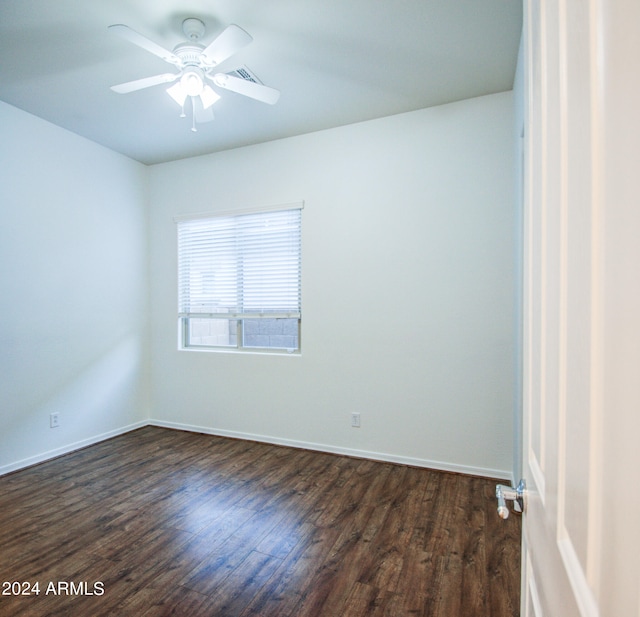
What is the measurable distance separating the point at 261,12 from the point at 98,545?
3.00 metres

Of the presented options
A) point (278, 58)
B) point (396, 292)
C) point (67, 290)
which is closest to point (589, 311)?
point (278, 58)

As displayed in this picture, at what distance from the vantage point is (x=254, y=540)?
2041 mm

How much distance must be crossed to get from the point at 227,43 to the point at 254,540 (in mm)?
2614

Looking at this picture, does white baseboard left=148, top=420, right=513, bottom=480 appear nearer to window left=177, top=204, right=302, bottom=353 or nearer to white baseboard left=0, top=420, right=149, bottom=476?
white baseboard left=0, top=420, right=149, bottom=476

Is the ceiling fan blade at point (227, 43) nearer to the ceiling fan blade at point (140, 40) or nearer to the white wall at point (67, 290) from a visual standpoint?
the ceiling fan blade at point (140, 40)

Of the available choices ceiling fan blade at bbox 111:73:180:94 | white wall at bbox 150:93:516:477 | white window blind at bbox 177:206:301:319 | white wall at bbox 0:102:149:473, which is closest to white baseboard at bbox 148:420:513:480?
white wall at bbox 150:93:516:477

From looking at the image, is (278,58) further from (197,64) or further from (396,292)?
(396,292)

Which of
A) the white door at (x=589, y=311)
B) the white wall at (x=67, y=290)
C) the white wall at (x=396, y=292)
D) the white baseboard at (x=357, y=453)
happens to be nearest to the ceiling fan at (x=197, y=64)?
the white wall at (x=396, y=292)

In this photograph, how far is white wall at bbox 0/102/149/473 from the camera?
116 inches

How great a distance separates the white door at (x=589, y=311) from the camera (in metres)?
0.27

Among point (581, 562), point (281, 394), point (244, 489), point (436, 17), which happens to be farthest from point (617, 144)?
point (281, 394)

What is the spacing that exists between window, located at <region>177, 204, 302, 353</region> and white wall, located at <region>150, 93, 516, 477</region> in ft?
0.50

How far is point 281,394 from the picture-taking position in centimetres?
349

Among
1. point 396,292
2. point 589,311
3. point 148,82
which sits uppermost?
point 148,82
